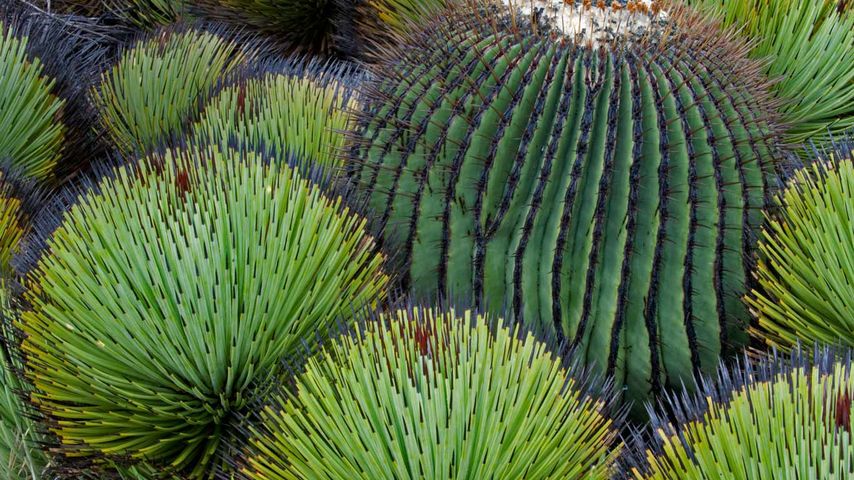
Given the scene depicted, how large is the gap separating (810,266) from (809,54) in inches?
52.4

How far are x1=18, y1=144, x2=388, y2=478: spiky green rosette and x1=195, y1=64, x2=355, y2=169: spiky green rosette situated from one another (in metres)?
0.63

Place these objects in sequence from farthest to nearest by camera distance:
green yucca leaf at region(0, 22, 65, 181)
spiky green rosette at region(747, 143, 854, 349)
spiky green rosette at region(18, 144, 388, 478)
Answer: green yucca leaf at region(0, 22, 65, 181) → spiky green rosette at region(747, 143, 854, 349) → spiky green rosette at region(18, 144, 388, 478)

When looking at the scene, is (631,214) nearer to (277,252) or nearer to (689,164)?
(689,164)

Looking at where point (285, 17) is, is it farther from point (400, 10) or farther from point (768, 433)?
point (768, 433)

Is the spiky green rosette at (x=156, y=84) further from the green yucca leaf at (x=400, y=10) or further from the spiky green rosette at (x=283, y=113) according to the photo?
the green yucca leaf at (x=400, y=10)

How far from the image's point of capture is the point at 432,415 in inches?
56.0

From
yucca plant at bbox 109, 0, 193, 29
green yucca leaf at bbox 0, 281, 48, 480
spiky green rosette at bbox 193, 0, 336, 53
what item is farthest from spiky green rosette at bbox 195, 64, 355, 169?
yucca plant at bbox 109, 0, 193, 29

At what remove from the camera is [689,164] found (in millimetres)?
1948

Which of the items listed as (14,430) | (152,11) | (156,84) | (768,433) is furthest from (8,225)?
(152,11)

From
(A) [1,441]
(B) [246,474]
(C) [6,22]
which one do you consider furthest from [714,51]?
(C) [6,22]

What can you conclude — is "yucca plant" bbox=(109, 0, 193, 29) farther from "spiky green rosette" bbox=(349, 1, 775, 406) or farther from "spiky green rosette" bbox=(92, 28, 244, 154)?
"spiky green rosette" bbox=(349, 1, 775, 406)

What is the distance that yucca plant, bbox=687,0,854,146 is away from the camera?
2.95m

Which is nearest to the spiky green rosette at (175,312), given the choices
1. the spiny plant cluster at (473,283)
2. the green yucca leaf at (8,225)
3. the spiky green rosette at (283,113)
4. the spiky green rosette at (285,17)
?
the spiny plant cluster at (473,283)

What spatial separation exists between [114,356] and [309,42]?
300cm
